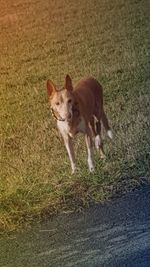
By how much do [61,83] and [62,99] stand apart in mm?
97

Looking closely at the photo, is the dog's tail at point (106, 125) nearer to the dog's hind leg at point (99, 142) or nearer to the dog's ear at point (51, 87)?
the dog's hind leg at point (99, 142)

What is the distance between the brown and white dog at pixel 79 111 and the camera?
234 centimetres

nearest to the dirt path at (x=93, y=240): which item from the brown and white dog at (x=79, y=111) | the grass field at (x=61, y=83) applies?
the grass field at (x=61, y=83)

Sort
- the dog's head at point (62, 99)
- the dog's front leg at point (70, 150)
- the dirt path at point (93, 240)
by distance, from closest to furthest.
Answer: the dirt path at point (93, 240)
the dog's head at point (62, 99)
the dog's front leg at point (70, 150)

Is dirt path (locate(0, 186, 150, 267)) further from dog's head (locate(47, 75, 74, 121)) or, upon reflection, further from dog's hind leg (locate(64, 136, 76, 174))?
dog's head (locate(47, 75, 74, 121))

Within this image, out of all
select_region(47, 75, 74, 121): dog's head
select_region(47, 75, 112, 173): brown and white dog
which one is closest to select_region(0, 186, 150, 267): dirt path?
select_region(47, 75, 112, 173): brown and white dog

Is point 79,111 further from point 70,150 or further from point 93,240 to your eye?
point 93,240

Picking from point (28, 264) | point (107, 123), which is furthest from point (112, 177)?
point (28, 264)

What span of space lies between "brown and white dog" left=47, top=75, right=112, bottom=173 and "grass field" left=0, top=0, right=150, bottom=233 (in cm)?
2

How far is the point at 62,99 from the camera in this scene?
233cm

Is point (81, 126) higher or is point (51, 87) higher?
point (51, 87)

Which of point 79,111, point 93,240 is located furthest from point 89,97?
point 93,240

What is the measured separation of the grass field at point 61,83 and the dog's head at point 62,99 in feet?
0.21

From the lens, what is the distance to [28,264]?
224cm
